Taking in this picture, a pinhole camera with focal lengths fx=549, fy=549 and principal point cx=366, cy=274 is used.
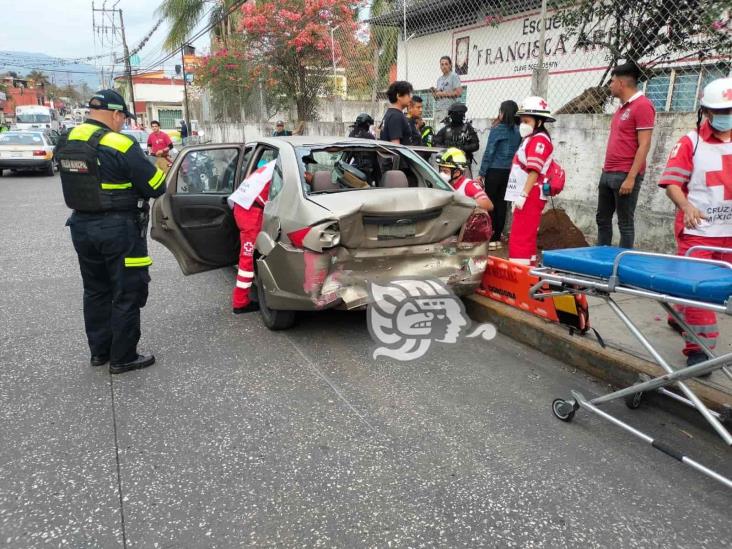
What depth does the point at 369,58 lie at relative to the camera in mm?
10492

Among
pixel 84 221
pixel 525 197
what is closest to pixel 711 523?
pixel 525 197

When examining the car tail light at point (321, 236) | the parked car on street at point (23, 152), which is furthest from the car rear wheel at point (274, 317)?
the parked car on street at point (23, 152)

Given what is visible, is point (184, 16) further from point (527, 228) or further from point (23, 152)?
point (527, 228)

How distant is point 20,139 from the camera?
60.3 ft

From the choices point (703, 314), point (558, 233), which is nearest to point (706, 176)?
point (703, 314)

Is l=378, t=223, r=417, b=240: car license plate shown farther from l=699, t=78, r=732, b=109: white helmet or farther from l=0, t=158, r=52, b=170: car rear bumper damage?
l=0, t=158, r=52, b=170: car rear bumper damage

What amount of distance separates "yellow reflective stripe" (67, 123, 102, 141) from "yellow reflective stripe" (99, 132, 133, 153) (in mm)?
89

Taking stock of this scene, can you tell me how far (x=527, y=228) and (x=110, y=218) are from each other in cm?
346

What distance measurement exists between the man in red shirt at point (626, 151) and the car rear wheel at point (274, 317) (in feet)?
9.86

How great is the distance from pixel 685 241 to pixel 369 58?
8286 millimetres

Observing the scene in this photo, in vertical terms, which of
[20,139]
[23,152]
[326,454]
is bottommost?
[326,454]

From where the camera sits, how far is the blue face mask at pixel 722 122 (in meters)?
3.06

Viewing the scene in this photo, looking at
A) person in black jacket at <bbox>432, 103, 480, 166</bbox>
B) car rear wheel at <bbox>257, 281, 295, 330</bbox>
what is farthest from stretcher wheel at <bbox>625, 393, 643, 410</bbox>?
person in black jacket at <bbox>432, 103, 480, 166</bbox>

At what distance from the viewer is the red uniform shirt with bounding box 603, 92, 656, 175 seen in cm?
459
